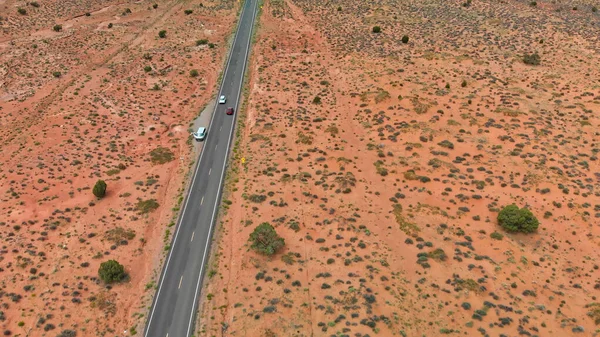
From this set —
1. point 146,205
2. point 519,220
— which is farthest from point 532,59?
point 146,205

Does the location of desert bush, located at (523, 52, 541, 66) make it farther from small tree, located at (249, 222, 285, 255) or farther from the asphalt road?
small tree, located at (249, 222, 285, 255)

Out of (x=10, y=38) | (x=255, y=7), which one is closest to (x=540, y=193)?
(x=255, y=7)

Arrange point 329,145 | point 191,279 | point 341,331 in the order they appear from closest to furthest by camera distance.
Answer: point 341,331 < point 191,279 < point 329,145

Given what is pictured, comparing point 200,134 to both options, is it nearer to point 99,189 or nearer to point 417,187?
point 99,189

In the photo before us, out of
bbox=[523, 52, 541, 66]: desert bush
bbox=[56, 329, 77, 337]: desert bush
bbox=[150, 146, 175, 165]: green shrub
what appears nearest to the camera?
bbox=[56, 329, 77, 337]: desert bush

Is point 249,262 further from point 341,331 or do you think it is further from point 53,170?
point 53,170

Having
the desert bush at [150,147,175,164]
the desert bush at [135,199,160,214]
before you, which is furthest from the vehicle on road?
the desert bush at [135,199,160,214]
